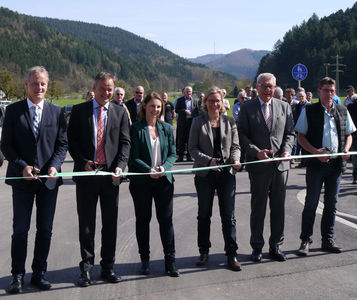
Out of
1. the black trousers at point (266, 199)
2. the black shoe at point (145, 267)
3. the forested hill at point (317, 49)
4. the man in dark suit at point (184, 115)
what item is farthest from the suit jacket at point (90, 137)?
the forested hill at point (317, 49)

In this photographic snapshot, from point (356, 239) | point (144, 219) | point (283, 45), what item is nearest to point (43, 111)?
point (144, 219)

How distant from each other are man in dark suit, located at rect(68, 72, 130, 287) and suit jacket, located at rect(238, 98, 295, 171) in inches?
61.5

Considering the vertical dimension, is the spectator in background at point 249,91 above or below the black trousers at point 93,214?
above

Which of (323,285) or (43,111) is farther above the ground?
(43,111)

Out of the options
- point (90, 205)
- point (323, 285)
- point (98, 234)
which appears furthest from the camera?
point (98, 234)

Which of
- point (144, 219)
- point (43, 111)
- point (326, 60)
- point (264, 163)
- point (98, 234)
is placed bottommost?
point (98, 234)

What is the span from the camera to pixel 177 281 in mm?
4844

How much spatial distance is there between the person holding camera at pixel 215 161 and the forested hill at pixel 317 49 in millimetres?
118960

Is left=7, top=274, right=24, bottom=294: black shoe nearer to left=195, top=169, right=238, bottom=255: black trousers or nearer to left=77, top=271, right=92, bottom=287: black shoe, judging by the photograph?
left=77, top=271, right=92, bottom=287: black shoe

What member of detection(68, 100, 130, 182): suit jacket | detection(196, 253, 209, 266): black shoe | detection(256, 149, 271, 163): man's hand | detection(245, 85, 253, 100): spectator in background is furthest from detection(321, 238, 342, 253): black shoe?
detection(245, 85, 253, 100): spectator in background

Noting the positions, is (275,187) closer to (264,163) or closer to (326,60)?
(264,163)

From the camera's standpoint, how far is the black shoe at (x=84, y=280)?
186 inches

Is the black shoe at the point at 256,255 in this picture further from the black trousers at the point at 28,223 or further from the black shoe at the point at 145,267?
the black trousers at the point at 28,223

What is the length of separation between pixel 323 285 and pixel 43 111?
3.44 m
